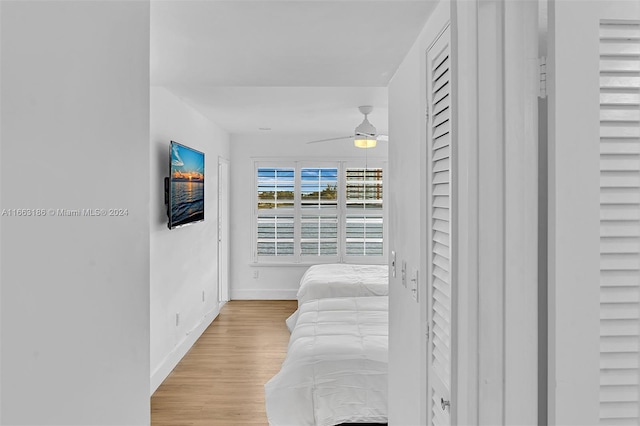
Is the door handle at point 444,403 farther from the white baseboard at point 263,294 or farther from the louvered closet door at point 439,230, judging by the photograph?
the white baseboard at point 263,294

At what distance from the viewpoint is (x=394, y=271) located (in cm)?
245

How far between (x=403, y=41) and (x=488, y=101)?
1.01 meters

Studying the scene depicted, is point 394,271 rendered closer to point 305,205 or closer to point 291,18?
point 291,18

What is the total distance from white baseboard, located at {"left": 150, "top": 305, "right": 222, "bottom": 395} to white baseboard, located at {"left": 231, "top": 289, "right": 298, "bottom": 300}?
1236mm

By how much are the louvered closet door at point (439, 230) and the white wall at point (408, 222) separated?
0.23ft

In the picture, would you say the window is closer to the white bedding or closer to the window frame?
the window frame

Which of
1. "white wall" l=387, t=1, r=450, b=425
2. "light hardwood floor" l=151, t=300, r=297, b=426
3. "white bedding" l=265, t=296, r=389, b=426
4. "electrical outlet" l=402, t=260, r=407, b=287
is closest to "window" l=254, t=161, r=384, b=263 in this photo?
"light hardwood floor" l=151, t=300, r=297, b=426

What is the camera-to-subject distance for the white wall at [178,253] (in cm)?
381

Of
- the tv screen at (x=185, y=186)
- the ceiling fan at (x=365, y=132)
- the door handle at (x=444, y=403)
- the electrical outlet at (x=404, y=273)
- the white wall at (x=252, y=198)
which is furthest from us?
the white wall at (x=252, y=198)

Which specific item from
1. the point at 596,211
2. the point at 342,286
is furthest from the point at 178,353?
the point at 596,211

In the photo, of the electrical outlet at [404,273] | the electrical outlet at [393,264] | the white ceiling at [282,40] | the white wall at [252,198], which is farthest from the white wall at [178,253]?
the electrical outlet at [404,273]

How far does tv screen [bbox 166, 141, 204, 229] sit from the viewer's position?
13.2 ft

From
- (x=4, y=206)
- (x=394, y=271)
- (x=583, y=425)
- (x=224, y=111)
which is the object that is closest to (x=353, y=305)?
(x=394, y=271)

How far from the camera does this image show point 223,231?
6734mm
